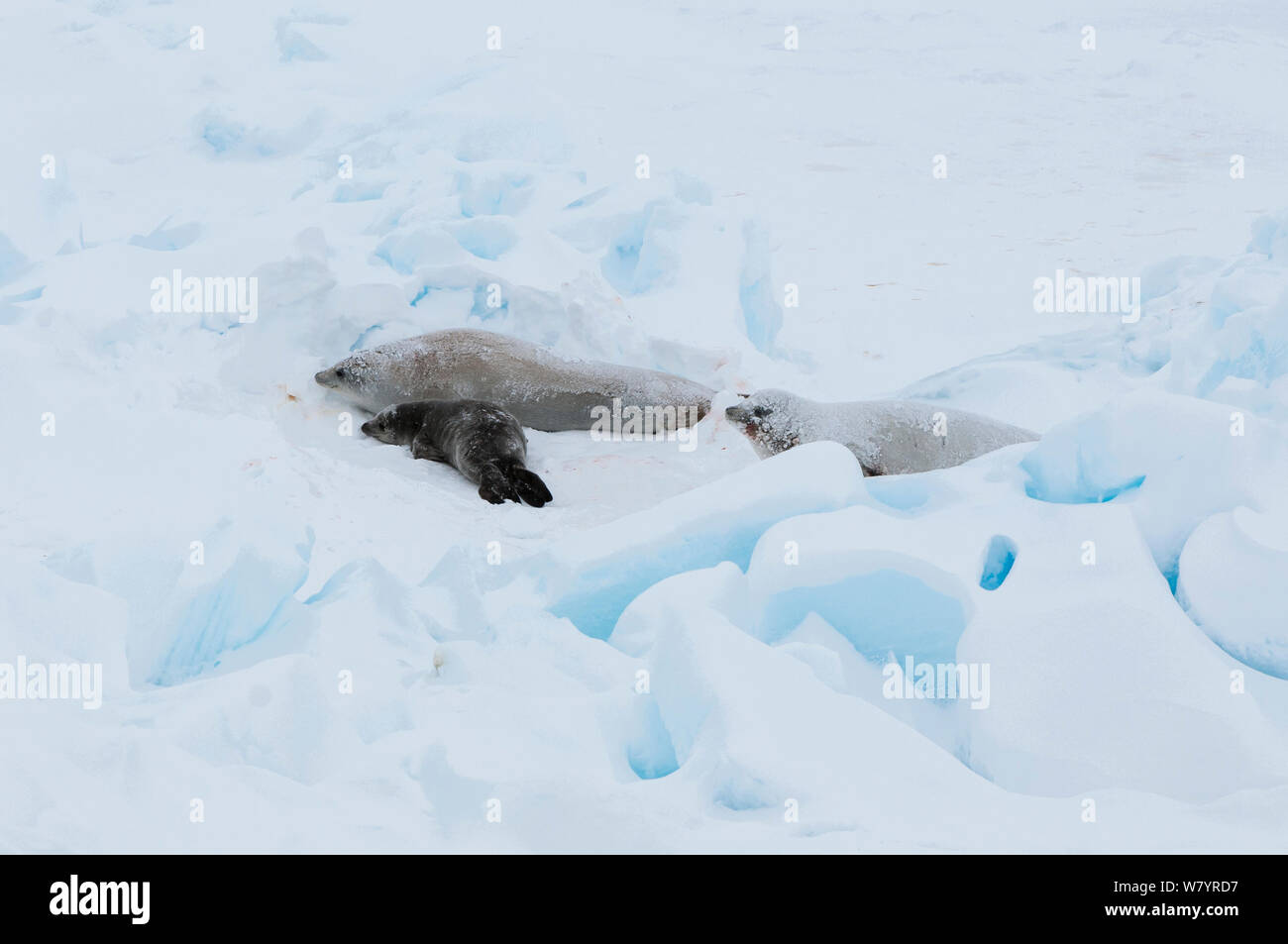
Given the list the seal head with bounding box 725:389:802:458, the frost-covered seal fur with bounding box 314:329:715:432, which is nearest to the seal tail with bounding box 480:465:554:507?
the frost-covered seal fur with bounding box 314:329:715:432

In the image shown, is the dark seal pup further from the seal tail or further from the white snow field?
the white snow field

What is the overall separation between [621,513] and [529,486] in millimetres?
372

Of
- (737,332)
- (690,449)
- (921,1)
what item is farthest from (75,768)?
(921,1)

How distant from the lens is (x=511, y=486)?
4.34m

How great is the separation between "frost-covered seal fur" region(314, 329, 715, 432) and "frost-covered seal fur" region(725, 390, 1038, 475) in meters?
0.47

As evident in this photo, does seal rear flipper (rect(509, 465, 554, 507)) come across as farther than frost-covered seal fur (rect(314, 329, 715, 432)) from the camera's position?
No

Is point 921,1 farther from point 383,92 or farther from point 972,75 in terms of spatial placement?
point 383,92

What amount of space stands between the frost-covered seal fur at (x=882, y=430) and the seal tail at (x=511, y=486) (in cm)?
98

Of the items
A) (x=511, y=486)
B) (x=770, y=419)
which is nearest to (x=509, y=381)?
(x=511, y=486)

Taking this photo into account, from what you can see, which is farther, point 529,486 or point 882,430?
point 882,430

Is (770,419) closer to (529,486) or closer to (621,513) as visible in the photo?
(621,513)

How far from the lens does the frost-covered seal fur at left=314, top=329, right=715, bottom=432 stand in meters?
5.23

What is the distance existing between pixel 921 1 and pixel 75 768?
53.5ft
